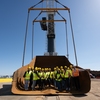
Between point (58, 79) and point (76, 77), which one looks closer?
point (76, 77)

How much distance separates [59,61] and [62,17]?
5896 millimetres

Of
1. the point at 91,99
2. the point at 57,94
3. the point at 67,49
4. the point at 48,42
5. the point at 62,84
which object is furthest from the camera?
the point at 48,42

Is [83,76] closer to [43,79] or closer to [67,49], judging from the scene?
[43,79]

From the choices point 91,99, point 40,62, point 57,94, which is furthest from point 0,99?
point 40,62

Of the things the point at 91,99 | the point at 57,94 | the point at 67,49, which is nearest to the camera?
the point at 91,99

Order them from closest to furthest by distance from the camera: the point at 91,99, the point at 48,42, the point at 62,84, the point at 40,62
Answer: the point at 91,99
the point at 62,84
the point at 40,62
the point at 48,42

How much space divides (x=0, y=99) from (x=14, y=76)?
87.2 inches

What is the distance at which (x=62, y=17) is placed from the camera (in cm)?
1919

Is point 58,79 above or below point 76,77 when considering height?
below

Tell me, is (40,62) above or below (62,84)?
above

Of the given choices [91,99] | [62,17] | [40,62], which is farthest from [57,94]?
[62,17]

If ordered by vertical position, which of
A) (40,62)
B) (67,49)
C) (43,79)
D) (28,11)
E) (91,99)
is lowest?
(91,99)

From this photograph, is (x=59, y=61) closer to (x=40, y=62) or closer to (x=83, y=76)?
A: (x=40, y=62)

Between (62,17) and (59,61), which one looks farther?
(62,17)
